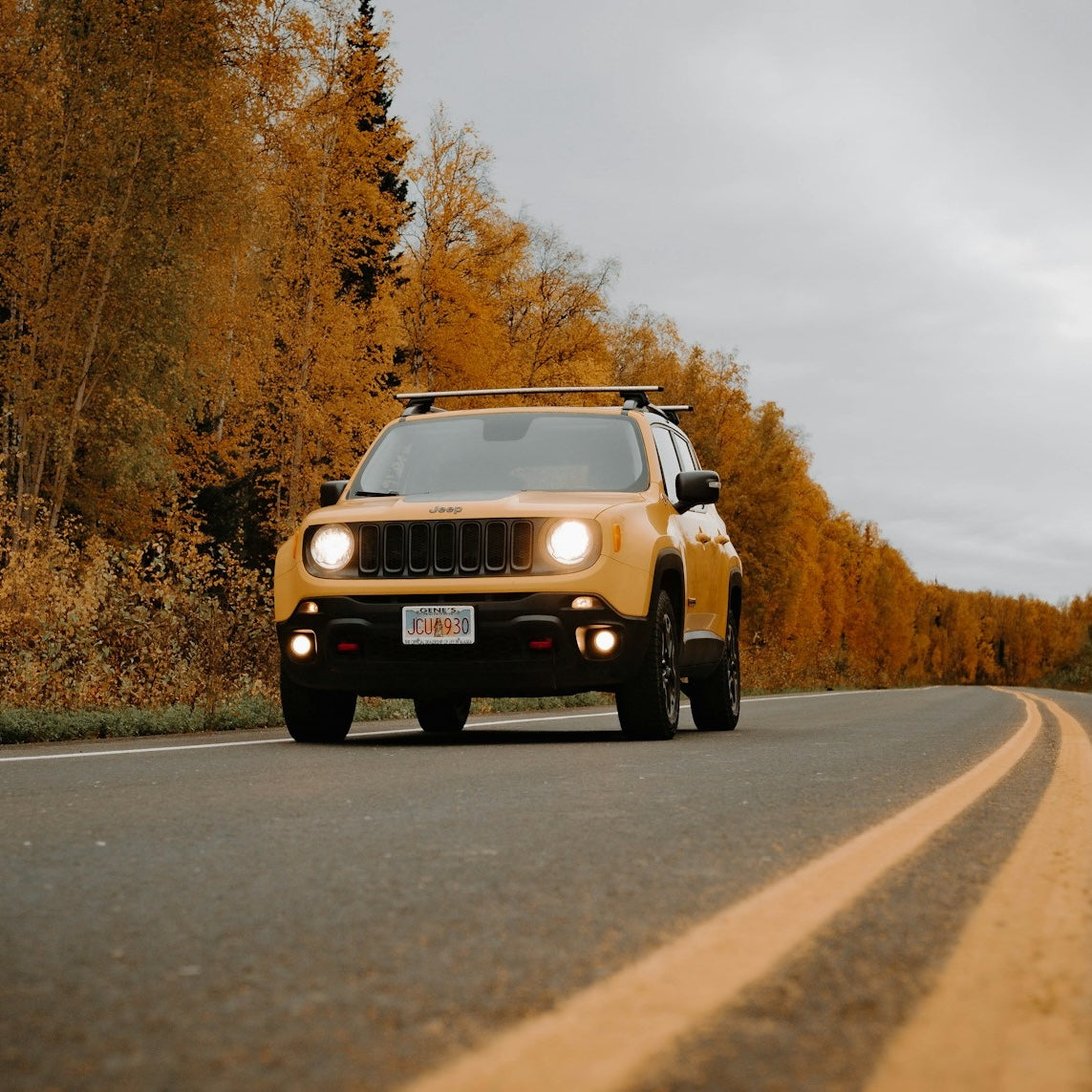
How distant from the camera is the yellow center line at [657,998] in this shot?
2227 millimetres

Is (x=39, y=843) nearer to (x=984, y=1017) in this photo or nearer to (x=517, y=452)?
(x=984, y=1017)

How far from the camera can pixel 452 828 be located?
5059 millimetres

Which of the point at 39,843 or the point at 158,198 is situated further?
the point at 158,198

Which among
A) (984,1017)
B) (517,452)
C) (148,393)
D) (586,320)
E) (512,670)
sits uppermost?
(586,320)

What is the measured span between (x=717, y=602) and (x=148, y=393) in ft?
53.1

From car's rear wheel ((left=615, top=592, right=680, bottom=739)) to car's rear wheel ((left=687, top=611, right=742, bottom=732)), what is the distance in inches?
73.7

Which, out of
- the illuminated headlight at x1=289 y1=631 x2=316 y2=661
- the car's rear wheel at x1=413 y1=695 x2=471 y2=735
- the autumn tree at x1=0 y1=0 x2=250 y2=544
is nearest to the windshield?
the illuminated headlight at x1=289 y1=631 x2=316 y2=661

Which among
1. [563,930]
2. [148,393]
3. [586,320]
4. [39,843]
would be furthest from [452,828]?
[586,320]

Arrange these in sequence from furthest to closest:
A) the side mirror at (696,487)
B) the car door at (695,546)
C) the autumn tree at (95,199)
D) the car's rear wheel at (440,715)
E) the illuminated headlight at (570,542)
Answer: the autumn tree at (95,199), the car's rear wheel at (440,715), the car door at (695,546), the side mirror at (696,487), the illuminated headlight at (570,542)

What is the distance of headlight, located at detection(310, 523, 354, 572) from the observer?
31.6 feet

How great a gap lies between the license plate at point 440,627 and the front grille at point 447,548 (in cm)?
25

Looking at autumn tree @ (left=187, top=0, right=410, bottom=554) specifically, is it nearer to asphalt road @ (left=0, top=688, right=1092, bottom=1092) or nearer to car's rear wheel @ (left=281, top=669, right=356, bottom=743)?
car's rear wheel @ (left=281, top=669, right=356, bottom=743)

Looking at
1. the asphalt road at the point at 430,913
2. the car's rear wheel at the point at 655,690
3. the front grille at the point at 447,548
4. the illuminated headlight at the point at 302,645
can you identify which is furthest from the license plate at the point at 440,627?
the asphalt road at the point at 430,913

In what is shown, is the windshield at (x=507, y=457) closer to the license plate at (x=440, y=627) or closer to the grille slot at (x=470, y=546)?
the grille slot at (x=470, y=546)
